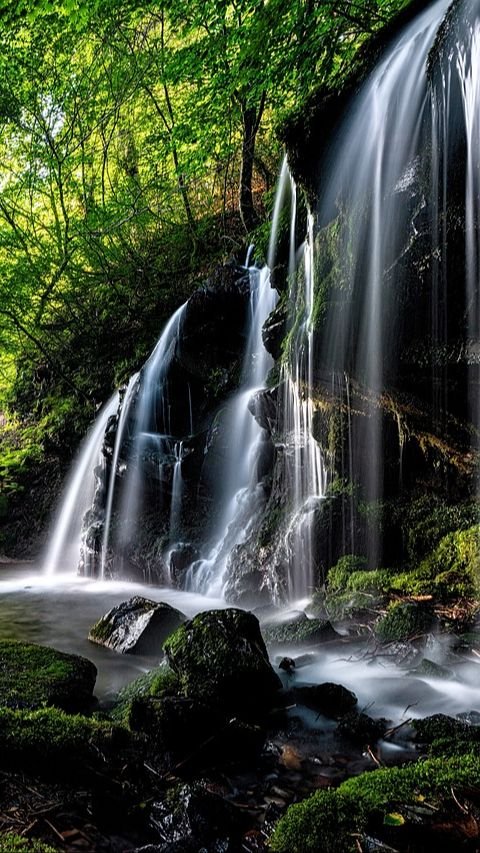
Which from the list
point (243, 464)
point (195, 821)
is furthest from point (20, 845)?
point (243, 464)

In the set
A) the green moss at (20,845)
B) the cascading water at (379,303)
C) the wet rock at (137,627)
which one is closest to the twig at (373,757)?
the green moss at (20,845)

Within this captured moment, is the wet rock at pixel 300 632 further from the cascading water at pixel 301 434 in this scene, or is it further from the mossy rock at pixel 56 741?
the mossy rock at pixel 56 741

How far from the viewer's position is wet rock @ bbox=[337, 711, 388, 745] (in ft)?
10.6

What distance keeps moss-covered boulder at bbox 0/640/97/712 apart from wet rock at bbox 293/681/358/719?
159 centimetres

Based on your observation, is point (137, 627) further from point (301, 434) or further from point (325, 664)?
point (301, 434)

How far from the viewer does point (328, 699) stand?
3707 millimetres

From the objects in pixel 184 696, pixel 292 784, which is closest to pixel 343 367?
pixel 184 696

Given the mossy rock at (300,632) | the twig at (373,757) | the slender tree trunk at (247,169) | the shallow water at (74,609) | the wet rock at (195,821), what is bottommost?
the shallow water at (74,609)

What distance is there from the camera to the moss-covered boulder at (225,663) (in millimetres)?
3584

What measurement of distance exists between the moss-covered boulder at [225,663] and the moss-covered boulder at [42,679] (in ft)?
2.29

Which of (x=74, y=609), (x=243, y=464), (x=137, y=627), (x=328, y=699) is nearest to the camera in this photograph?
(x=328, y=699)

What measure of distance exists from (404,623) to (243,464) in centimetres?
536

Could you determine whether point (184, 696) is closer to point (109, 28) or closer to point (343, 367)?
point (343, 367)

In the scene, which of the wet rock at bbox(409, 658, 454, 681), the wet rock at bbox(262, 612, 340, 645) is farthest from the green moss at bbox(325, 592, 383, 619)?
the wet rock at bbox(409, 658, 454, 681)
